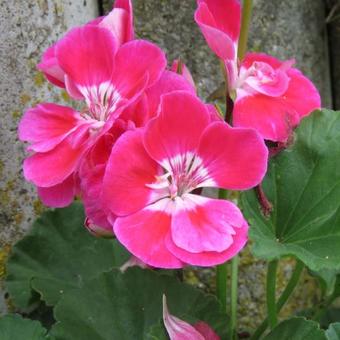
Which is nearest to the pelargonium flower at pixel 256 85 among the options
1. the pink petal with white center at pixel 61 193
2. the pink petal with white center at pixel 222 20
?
the pink petal with white center at pixel 222 20

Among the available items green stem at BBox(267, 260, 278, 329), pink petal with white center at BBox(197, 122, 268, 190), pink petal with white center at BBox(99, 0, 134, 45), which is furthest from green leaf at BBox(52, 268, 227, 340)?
pink petal with white center at BBox(99, 0, 134, 45)

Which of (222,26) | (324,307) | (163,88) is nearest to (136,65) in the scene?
(163,88)

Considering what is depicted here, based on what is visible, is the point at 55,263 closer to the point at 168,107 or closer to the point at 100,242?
the point at 100,242

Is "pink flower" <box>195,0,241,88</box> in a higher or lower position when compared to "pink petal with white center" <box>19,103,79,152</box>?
higher

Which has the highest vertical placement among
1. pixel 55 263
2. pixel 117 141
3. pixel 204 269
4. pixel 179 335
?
pixel 117 141

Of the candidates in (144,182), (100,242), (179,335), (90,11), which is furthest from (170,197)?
(90,11)

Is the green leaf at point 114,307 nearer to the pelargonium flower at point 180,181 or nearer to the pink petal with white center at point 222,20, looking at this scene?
the pelargonium flower at point 180,181

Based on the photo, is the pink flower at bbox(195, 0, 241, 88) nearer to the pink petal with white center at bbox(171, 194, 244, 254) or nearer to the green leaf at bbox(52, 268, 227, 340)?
the pink petal with white center at bbox(171, 194, 244, 254)
